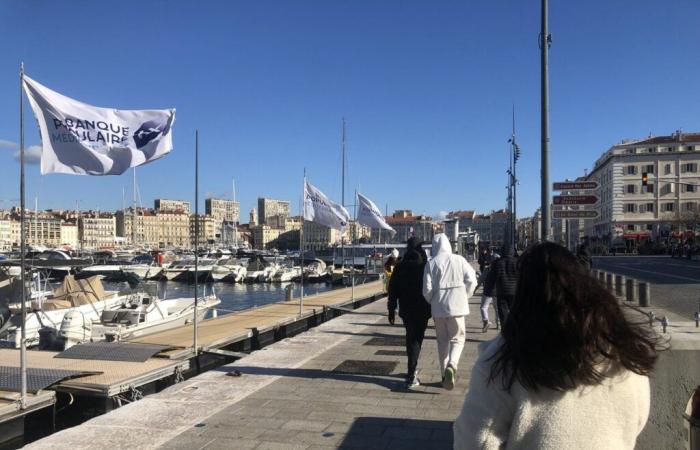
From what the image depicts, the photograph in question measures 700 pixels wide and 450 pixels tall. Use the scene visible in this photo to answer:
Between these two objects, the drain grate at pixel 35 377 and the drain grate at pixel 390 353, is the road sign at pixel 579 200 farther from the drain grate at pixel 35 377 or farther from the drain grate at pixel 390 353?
the drain grate at pixel 35 377

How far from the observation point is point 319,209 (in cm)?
1931

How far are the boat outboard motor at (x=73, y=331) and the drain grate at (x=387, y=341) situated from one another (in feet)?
26.1

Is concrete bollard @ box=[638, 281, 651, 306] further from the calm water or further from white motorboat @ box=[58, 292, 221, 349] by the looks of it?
the calm water

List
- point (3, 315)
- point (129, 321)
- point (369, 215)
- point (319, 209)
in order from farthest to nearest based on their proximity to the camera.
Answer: point (369, 215)
point (319, 209)
point (129, 321)
point (3, 315)

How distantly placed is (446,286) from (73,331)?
38.1 ft

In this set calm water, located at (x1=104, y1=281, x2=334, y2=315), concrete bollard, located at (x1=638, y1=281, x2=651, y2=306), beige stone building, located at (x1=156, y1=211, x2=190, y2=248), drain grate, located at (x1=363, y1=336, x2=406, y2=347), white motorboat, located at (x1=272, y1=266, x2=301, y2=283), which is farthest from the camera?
beige stone building, located at (x1=156, y1=211, x2=190, y2=248)

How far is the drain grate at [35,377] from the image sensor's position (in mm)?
7522

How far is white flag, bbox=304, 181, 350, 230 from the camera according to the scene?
19.0 metres

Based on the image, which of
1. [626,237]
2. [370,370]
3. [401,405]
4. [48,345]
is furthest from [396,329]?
[626,237]

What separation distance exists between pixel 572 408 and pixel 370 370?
6.83 meters

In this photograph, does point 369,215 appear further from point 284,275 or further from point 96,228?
point 96,228

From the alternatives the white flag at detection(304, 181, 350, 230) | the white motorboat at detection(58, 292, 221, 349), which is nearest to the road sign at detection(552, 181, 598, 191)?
the white flag at detection(304, 181, 350, 230)

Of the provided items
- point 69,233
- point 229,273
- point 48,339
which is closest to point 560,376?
point 48,339

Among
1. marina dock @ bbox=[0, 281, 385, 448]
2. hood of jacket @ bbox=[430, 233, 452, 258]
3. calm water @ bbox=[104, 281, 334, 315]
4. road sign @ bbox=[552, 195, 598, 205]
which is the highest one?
road sign @ bbox=[552, 195, 598, 205]
